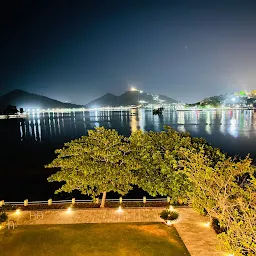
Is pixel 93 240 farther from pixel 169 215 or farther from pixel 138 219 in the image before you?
pixel 169 215

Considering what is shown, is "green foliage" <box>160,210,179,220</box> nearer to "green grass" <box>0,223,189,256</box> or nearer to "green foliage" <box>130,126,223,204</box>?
"green grass" <box>0,223,189,256</box>

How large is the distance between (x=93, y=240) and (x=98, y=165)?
535 centimetres

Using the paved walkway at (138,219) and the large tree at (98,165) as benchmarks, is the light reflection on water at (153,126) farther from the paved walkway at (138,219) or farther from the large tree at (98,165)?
→ the large tree at (98,165)

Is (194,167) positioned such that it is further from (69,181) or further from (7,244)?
(7,244)

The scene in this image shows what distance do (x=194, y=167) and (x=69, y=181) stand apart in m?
9.51

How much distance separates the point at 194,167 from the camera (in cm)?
1445

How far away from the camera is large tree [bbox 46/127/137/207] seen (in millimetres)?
18453

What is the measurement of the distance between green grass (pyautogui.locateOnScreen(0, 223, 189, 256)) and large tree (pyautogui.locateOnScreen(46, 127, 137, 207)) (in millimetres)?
3006

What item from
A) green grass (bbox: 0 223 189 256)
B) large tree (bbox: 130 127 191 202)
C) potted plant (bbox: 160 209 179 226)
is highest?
large tree (bbox: 130 127 191 202)

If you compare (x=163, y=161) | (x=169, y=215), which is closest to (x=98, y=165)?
(x=163, y=161)

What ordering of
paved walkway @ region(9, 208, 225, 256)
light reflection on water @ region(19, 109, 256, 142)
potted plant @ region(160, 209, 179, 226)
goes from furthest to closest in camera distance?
1. light reflection on water @ region(19, 109, 256, 142)
2. potted plant @ region(160, 209, 179, 226)
3. paved walkway @ region(9, 208, 225, 256)

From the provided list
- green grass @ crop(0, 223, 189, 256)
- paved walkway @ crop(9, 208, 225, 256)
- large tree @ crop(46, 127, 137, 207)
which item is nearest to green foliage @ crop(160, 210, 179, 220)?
green grass @ crop(0, 223, 189, 256)

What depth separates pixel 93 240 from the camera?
15641 millimetres

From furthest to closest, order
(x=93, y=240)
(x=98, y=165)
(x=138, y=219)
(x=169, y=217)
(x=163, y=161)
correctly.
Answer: (x=98, y=165) < (x=163, y=161) < (x=138, y=219) < (x=169, y=217) < (x=93, y=240)
